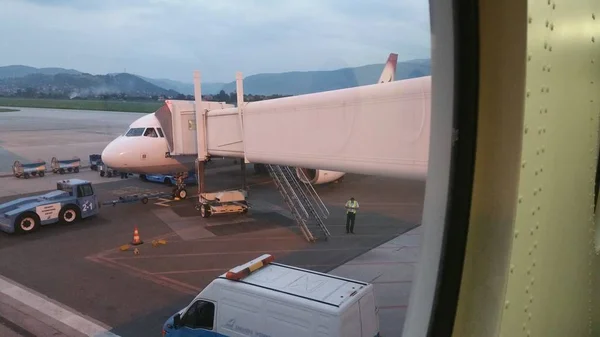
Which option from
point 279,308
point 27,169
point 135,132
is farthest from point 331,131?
point 27,169

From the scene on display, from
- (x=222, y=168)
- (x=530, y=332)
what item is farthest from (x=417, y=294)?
(x=222, y=168)

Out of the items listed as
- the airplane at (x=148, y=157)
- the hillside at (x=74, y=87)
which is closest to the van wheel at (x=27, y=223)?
the airplane at (x=148, y=157)

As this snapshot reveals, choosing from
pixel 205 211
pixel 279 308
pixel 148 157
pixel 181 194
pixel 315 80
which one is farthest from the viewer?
pixel 181 194

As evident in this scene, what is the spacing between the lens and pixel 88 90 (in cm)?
15988

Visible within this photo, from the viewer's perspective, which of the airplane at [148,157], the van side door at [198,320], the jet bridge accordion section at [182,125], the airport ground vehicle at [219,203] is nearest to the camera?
the van side door at [198,320]

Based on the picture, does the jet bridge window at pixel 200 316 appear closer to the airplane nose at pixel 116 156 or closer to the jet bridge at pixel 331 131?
the jet bridge at pixel 331 131

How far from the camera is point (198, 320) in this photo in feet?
26.0

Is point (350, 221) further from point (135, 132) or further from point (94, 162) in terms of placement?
point (94, 162)

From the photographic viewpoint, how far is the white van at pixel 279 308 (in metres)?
7.02

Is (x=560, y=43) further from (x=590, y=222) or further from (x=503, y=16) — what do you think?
(x=590, y=222)

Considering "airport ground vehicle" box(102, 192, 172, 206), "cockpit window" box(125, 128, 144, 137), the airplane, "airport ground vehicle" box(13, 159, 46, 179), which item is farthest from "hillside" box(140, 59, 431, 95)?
"airport ground vehicle" box(13, 159, 46, 179)

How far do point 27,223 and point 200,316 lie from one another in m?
10.7

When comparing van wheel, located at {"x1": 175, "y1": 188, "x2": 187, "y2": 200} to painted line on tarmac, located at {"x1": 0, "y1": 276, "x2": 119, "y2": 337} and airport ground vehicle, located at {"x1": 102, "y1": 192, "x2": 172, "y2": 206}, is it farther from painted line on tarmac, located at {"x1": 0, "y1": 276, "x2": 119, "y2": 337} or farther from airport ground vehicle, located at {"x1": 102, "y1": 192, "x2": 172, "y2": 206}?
painted line on tarmac, located at {"x1": 0, "y1": 276, "x2": 119, "y2": 337}

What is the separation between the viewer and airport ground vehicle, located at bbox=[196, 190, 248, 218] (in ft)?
57.2
